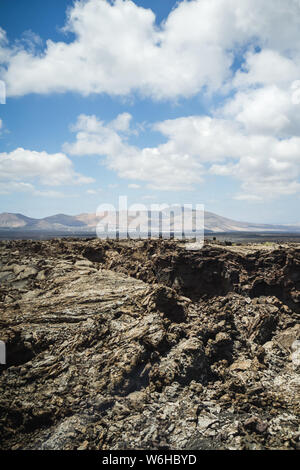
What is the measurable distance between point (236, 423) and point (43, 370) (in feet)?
31.5

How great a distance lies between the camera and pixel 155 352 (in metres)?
14.1

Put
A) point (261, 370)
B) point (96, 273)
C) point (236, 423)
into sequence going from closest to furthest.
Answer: point (236, 423) < point (261, 370) < point (96, 273)

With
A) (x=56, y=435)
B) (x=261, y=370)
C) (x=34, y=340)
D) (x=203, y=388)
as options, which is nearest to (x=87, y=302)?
(x=34, y=340)

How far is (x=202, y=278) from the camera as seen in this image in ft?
67.8

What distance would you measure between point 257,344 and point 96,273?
12604 mm

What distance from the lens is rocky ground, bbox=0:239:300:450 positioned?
11164 mm

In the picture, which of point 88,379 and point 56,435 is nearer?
point 56,435

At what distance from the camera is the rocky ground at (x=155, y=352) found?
1116 centimetres
